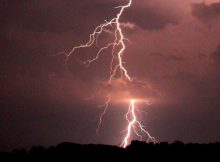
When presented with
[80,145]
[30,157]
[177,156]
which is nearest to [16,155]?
[30,157]

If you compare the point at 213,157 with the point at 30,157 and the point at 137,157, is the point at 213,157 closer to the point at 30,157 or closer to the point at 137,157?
the point at 137,157

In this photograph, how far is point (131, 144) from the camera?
37.4 metres

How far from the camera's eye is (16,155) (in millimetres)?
37219

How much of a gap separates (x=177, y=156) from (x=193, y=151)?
4.55ft

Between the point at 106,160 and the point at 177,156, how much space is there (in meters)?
4.19

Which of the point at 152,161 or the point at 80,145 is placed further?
the point at 80,145

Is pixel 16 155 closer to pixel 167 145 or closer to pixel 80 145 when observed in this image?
pixel 80 145

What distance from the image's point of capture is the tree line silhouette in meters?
34.8

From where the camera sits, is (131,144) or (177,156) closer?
(177,156)

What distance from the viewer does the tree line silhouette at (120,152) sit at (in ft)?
114

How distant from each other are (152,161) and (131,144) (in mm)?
3511

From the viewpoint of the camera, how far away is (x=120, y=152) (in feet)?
118

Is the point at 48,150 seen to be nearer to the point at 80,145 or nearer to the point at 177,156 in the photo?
the point at 80,145

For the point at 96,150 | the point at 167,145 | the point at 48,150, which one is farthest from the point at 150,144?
the point at 48,150
